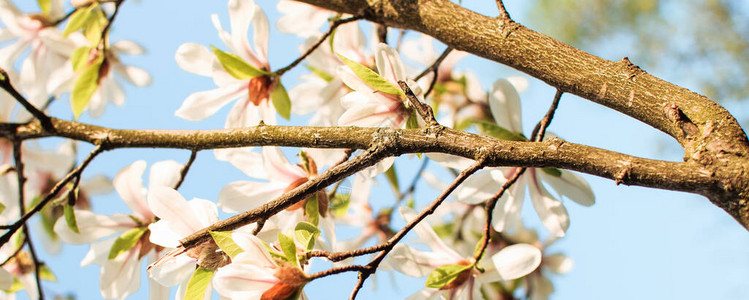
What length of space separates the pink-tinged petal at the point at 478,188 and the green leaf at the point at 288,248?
0.86ft

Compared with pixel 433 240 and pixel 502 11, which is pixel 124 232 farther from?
pixel 502 11

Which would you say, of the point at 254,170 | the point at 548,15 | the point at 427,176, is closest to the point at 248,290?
the point at 254,170

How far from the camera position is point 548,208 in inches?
25.2

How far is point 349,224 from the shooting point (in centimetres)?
110

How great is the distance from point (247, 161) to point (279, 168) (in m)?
0.04

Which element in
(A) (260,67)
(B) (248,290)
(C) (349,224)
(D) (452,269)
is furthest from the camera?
(C) (349,224)

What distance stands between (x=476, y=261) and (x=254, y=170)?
243mm

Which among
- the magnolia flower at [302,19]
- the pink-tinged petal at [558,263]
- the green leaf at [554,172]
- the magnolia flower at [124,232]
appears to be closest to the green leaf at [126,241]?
the magnolia flower at [124,232]

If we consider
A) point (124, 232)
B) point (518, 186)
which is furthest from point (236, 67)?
point (518, 186)

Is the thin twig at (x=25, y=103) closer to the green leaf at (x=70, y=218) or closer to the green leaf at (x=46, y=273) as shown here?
the green leaf at (x=70, y=218)

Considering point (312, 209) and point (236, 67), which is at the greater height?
point (236, 67)

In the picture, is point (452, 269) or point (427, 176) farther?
point (427, 176)

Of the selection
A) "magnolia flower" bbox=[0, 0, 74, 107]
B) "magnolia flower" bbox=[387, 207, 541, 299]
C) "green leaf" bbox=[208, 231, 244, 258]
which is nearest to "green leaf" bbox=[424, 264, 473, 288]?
"magnolia flower" bbox=[387, 207, 541, 299]

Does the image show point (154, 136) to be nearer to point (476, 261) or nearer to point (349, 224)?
point (476, 261)
